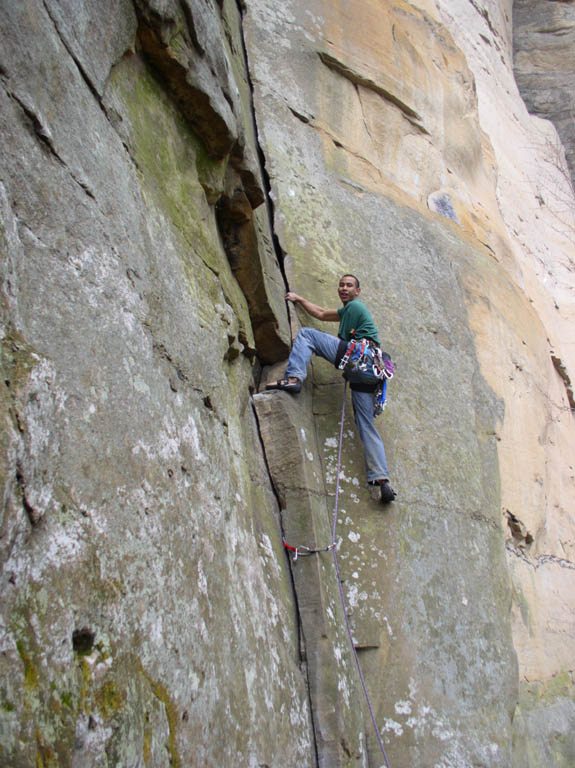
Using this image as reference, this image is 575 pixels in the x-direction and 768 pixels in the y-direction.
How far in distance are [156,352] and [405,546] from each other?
2.13 metres

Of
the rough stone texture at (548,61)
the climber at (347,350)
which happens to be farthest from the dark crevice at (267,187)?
the rough stone texture at (548,61)

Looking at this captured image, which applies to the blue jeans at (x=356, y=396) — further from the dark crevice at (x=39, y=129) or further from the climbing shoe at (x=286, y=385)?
the dark crevice at (x=39, y=129)

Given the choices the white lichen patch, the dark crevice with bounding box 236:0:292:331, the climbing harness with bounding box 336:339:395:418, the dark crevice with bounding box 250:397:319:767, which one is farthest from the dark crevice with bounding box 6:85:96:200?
the white lichen patch

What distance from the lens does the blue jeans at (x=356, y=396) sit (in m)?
4.50

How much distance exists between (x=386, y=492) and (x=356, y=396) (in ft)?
2.24

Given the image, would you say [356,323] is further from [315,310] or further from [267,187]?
[267,187]

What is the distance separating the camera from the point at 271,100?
5.88 meters

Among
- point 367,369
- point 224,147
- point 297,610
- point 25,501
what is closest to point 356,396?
point 367,369

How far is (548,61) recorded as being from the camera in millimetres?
11945

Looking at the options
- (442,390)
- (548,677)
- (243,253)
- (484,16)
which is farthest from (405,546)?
(484,16)

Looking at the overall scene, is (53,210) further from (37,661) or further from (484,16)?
(484,16)

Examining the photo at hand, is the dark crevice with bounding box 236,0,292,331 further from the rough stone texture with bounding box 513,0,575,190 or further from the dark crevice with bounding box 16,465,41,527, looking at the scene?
the rough stone texture with bounding box 513,0,575,190

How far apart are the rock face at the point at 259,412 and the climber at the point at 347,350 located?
14cm

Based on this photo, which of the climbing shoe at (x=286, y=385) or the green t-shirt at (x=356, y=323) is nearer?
the climbing shoe at (x=286, y=385)
